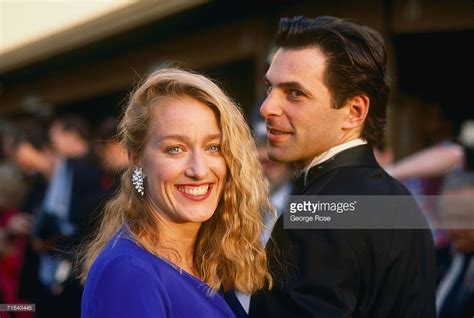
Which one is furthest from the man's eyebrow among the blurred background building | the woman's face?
the blurred background building

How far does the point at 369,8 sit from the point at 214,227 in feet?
8.32

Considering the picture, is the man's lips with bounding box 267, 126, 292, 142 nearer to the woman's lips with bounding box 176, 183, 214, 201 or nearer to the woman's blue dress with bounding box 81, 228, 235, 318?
the woman's lips with bounding box 176, 183, 214, 201

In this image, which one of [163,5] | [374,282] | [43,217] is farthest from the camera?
[163,5]

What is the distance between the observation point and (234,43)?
5.66 metres

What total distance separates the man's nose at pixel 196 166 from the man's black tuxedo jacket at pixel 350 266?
0.87ft

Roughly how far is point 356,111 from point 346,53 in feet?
0.55

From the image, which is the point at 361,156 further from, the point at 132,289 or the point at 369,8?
the point at 369,8

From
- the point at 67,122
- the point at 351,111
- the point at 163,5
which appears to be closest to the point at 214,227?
the point at 351,111

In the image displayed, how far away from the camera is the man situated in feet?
6.42

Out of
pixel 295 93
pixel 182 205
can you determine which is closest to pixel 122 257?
pixel 182 205

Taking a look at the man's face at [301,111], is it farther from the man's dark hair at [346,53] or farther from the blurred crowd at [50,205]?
the blurred crowd at [50,205]

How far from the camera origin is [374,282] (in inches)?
78.2

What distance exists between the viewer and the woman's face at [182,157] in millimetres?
2010

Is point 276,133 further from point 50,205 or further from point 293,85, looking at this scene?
point 50,205
